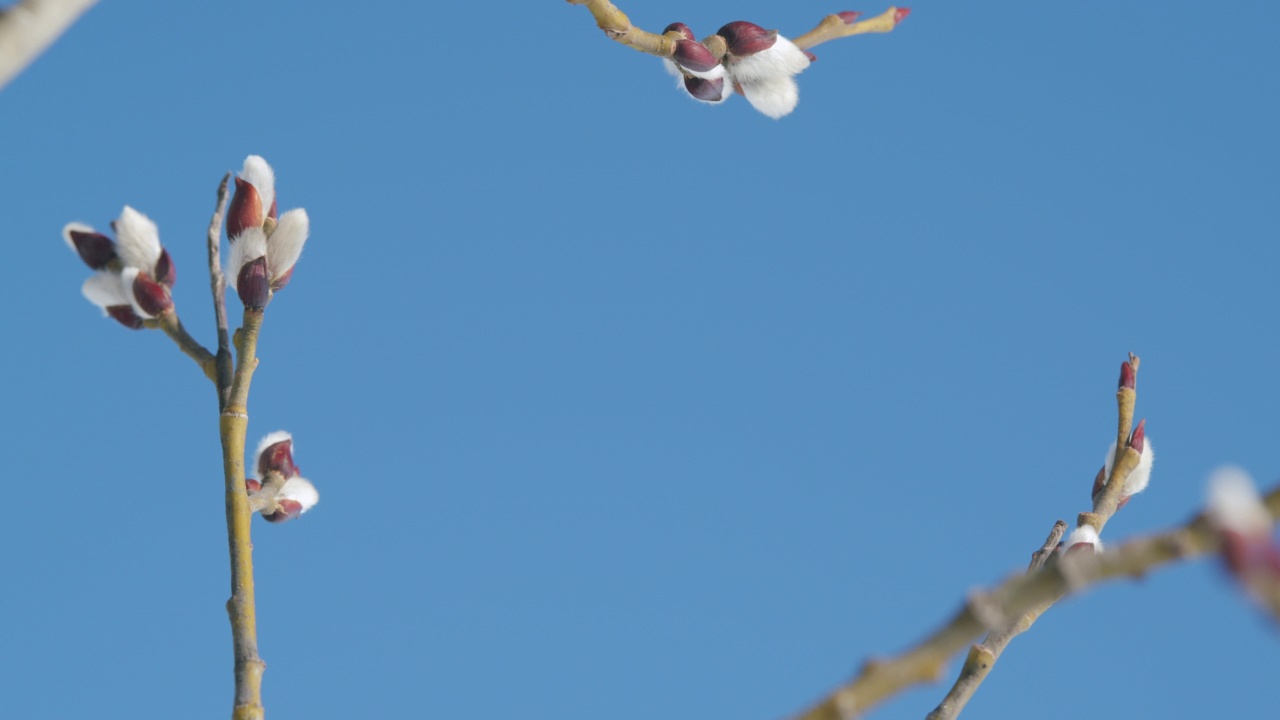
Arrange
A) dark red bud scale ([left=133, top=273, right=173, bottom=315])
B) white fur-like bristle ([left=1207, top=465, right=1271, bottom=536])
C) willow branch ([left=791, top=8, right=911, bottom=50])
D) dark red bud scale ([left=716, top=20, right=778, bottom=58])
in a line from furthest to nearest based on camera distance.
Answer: dark red bud scale ([left=716, top=20, right=778, bottom=58]) → willow branch ([left=791, top=8, right=911, bottom=50]) → dark red bud scale ([left=133, top=273, right=173, bottom=315]) → white fur-like bristle ([left=1207, top=465, right=1271, bottom=536])

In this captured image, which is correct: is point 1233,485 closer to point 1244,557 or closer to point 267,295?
point 1244,557

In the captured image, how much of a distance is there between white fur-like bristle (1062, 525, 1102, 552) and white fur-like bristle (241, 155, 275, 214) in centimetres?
85

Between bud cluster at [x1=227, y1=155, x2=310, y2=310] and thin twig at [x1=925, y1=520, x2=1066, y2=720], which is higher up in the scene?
bud cluster at [x1=227, y1=155, x2=310, y2=310]

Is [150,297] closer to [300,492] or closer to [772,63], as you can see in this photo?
[300,492]

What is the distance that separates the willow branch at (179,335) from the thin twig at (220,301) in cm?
3

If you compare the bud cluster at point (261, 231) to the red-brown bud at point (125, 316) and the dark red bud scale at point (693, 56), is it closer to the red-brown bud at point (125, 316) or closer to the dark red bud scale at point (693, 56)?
the red-brown bud at point (125, 316)

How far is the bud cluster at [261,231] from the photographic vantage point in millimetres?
1181

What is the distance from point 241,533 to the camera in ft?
3.37

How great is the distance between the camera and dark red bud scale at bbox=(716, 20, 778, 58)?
166 cm

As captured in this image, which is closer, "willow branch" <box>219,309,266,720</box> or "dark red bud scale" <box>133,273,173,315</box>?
"willow branch" <box>219,309,266,720</box>

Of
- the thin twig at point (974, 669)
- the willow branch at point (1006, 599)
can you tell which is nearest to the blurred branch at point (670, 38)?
the thin twig at point (974, 669)

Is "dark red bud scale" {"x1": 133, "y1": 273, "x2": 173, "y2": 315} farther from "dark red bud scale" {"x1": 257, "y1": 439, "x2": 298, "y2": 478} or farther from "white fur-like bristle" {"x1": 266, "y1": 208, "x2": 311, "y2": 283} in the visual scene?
"dark red bud scale" {"x1": 257, "y1": 439, "x2": 298, "y2": 478}

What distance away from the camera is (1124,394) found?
1.28m

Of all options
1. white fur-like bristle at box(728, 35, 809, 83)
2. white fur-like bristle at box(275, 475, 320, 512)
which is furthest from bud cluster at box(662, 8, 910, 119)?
white fur-like bristle at box(275, 475, 320, 512)
